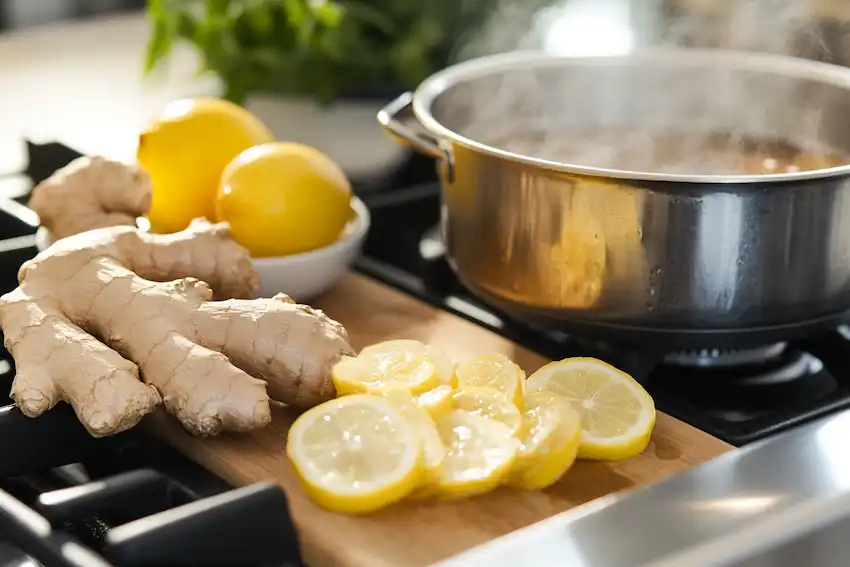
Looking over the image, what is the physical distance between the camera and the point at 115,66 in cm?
187

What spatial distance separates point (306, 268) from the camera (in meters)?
0.97

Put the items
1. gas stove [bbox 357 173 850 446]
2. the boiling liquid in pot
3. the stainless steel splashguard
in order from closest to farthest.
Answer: the stainless steel splashguard, gas stove [bbox 357 173 850 446], the boiling liquid in pot

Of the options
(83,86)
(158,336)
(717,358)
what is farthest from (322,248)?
(83,86)

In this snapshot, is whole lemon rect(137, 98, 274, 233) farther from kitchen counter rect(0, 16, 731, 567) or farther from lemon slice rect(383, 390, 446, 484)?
lemon slice rect(383, 390, 446, 484)

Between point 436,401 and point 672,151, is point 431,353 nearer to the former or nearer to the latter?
point 436,401

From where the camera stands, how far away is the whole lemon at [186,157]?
101 centimetres

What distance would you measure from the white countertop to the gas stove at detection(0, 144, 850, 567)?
28 centimetres

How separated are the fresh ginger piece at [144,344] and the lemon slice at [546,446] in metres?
0.15

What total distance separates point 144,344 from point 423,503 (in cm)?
23

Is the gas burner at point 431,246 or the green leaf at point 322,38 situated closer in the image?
the gas burner at point 431,246

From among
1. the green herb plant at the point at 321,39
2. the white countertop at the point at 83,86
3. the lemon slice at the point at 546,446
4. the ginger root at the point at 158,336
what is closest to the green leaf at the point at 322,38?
the green herb plant at the point at 321,39

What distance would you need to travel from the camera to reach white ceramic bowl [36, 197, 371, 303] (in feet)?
3.15

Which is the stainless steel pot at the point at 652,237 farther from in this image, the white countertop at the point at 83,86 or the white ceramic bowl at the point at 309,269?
the white countertop at the point at 83,86

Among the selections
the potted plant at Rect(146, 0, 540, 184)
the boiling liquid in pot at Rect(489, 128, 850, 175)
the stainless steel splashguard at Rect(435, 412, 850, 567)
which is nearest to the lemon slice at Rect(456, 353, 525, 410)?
the stainless steel splashguard at Rect(435, 412, 850, 567)
